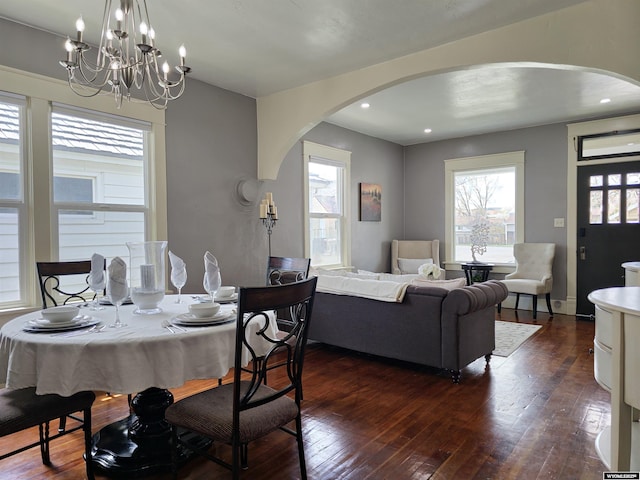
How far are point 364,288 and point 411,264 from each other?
3.23m

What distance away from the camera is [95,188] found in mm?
3355

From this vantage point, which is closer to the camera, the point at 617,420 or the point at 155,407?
the point at 617,420

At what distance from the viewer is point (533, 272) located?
5926mm

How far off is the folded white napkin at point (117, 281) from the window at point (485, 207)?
18.6 feet

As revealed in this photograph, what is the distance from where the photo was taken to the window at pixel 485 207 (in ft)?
20.6

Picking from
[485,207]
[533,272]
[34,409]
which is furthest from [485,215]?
[34,409]

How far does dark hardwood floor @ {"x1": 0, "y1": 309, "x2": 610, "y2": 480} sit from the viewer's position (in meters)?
2.05

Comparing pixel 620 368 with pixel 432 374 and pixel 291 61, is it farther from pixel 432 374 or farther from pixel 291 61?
pixel 291 61

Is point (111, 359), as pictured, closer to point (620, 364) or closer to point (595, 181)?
point (620, 364)

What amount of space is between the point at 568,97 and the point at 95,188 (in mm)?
5028

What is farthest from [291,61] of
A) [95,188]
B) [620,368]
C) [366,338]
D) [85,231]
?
[620,368]

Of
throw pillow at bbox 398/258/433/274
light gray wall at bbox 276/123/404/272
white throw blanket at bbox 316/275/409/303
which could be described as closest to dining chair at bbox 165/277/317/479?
white throw blanket at bbox 316/275/409/303

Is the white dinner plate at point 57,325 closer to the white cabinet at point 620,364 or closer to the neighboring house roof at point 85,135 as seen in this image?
the neighboring house roof at point 85,135

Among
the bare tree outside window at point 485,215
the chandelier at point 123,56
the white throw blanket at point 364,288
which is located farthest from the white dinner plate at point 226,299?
the bare tree outside window at point 485,215
